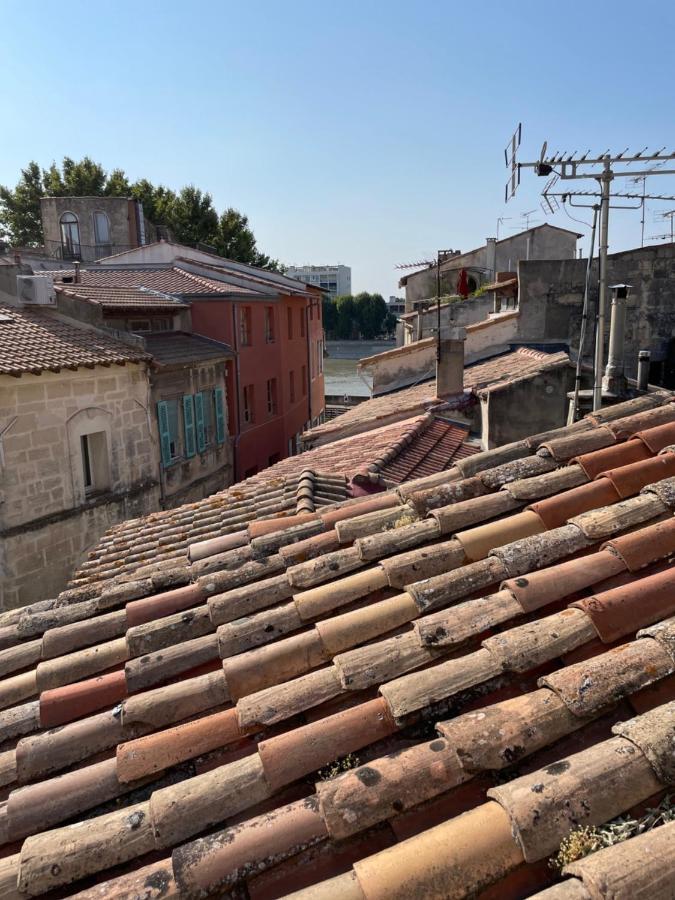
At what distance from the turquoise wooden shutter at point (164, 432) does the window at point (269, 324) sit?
7797mm

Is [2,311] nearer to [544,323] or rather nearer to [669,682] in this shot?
[544,323]

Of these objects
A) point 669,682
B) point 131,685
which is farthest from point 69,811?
point 669,682

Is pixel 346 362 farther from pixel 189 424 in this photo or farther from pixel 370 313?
pixel 189 424

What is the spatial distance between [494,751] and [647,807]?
413 mm

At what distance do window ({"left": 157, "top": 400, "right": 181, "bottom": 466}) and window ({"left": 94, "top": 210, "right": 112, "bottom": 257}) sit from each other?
23663mm

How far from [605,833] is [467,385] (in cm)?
1089

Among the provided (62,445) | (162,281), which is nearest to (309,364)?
(162,281)

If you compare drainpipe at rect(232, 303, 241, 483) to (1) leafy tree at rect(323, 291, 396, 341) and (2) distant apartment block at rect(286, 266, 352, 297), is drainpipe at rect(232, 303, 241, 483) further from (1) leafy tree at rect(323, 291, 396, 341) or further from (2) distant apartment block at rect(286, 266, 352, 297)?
(2) distant apartment block at rect(286, 266, 352, 297)

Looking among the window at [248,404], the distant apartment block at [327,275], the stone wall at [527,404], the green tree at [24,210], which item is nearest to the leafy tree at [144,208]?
the green tree at [24,210]

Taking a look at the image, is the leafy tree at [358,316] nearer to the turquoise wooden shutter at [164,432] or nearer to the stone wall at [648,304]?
the turquoise wooden shutter at [164,432]

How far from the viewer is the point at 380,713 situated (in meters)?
2.21

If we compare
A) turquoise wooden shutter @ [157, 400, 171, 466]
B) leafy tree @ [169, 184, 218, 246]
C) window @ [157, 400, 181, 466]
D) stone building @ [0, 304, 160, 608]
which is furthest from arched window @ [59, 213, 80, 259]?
turquoise wooden shutter @ [157, 400, 171, 466]

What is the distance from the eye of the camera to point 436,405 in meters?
11.4

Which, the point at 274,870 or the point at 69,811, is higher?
the point at 274,870
